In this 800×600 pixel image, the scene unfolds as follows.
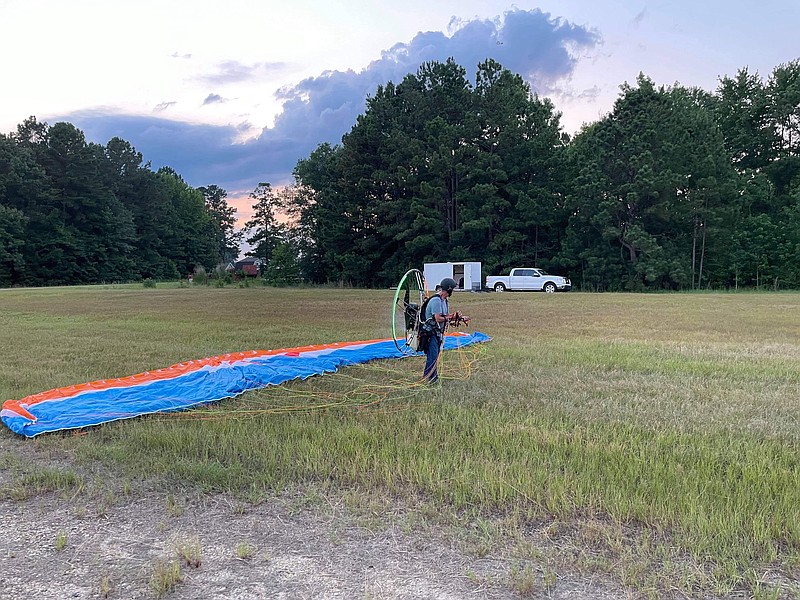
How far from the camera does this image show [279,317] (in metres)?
15.4

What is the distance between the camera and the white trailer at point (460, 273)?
32703 millimetres

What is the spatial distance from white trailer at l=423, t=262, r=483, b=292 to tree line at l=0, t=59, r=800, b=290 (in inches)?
184

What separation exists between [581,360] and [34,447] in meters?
6.63

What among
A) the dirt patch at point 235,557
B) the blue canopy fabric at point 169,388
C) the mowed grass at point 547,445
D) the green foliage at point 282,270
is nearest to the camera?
the dirt patch at point 235,557

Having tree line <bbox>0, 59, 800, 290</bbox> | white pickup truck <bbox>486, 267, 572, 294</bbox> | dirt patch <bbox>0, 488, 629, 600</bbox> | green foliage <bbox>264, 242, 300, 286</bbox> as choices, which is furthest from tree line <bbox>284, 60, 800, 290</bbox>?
dirt patch <bbox>0, 488, 629, 600</bbox>

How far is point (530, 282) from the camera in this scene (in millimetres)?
32156

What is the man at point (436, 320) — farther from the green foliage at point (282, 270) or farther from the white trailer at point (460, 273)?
the green foliage at point (282, 270)

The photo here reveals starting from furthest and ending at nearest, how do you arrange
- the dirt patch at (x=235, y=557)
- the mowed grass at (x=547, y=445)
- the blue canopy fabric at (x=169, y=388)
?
the blue canopy fabric at (x=169, y=388) → the mowed grass at (x=547, y=445) → the dirt patch at (x=235, y=557)

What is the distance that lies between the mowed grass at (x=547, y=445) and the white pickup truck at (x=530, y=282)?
22.6 meters

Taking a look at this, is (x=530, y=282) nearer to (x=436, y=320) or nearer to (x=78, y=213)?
(x=436, y=320)

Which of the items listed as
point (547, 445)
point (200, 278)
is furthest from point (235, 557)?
point (200, 278)

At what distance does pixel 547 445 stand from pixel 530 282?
94.4ft

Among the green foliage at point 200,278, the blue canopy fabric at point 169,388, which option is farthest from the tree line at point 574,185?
the blue canopy fabric at point 169,388

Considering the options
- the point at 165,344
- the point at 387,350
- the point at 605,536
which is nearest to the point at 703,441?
the point at 605,536
